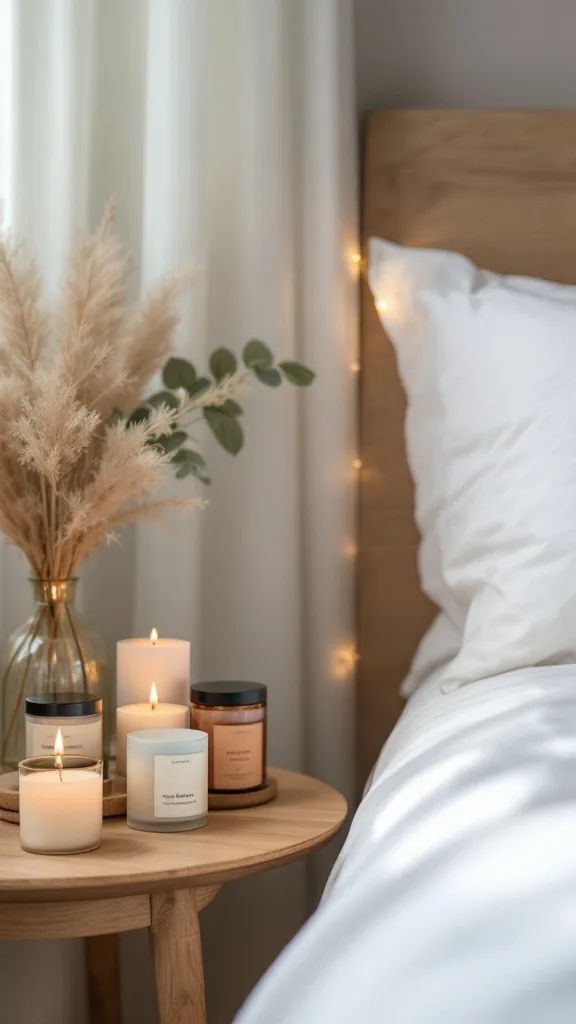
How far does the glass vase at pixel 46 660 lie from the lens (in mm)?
1182

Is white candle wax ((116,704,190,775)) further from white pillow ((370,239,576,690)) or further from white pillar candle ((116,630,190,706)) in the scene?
white pillow ((370,239,576,690))

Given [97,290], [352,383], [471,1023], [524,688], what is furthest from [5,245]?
[471,1023]

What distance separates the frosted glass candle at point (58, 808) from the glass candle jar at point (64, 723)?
75 millimetres

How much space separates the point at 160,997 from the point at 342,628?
Result: 65cm

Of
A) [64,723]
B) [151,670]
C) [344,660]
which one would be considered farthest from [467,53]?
[64,723]

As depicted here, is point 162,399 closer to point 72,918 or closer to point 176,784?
point 176,784

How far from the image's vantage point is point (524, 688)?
3.26 ft

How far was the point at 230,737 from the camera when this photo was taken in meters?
1.16

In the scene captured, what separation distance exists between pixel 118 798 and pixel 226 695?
15 centimetres

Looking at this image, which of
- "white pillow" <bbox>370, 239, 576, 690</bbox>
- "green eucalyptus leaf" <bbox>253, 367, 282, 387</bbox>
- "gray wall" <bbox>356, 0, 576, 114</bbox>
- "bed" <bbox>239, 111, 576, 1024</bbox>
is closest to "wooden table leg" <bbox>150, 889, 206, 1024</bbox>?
"bed" <bbox>239, 111, 576, 1024</bbox>

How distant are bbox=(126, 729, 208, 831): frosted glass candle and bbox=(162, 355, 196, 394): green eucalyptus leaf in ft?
1.46

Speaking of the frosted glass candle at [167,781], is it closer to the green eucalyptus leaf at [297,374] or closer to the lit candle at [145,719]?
the lit candle at [145,719]

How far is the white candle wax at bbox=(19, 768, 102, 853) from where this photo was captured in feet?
3.26

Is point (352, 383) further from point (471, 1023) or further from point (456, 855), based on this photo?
point (471, 1023)
